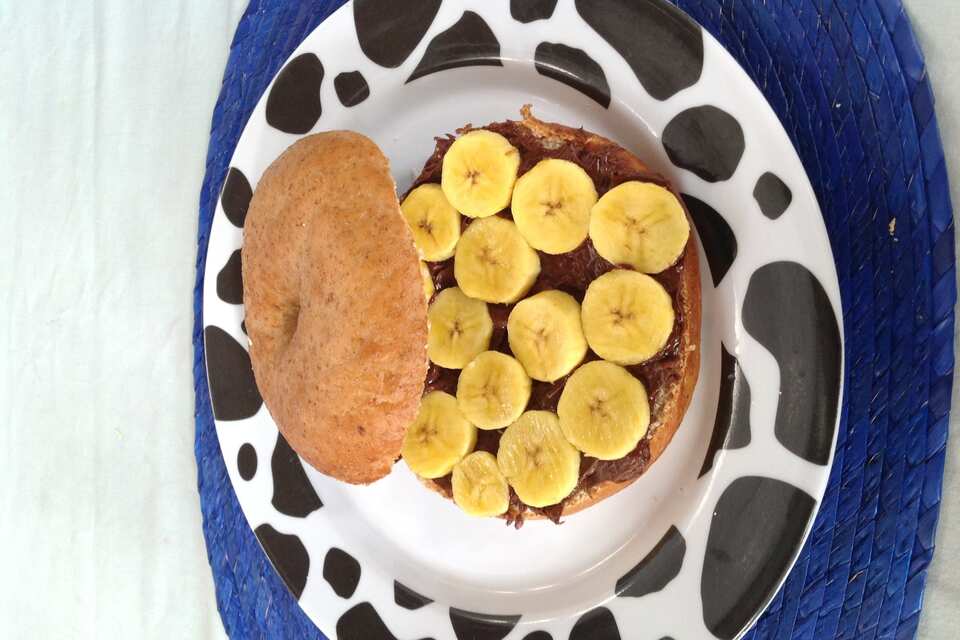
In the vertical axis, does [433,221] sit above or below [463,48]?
below

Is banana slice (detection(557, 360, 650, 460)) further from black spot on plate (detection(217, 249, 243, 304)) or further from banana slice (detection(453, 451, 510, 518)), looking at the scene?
black spot on plate (detection(217, 249, 243, 304))

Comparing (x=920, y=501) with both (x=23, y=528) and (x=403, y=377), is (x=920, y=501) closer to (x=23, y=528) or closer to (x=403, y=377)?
(x=403, y=377)

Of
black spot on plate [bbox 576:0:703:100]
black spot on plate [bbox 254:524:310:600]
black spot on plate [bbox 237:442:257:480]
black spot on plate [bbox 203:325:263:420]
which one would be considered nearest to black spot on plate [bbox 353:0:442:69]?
black spot on plate [bbox 576:0:703:100]

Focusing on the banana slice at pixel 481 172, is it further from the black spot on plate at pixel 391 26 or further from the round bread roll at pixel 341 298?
the black spot on plate at pixel 391 26

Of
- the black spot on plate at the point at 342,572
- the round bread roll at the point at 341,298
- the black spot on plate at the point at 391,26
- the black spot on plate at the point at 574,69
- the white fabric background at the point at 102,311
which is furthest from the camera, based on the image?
the white fabric background at the point at 102,311

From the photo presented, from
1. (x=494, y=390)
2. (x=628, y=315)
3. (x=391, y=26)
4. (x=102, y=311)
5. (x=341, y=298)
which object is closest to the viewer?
(x=341, y=298)

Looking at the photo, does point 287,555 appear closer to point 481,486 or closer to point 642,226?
point 481,486

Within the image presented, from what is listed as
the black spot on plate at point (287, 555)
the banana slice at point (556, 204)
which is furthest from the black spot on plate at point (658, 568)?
the black spot on plate at point (287, 555)

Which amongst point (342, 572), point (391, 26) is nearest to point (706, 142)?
point (391, 26)
